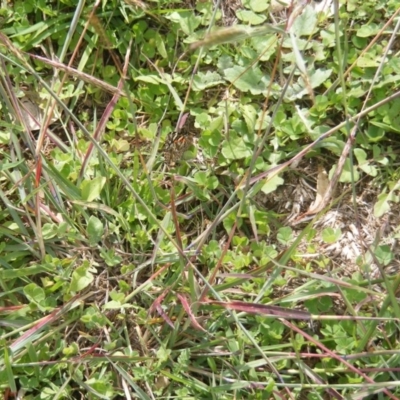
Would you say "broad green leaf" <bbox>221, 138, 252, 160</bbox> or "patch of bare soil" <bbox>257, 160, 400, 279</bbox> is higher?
"broad green leaf" <bbox>221, 138, 252, 160</bbox>

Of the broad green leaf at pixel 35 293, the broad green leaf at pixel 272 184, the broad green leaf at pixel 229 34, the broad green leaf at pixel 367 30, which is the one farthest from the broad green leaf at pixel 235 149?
the broad green leaf at pixel 229 34

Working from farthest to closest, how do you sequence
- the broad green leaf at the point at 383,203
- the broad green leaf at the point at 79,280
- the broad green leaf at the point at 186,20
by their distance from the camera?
the broad green leaf at the point at 186,20 < the broad green leaf at the point at 383,203 < the broad green leaf at the point at 79,280

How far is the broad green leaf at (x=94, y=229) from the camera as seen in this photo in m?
1.59

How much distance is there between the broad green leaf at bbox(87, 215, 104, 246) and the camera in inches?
62.6

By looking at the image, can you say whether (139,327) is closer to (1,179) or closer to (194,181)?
(194,181)

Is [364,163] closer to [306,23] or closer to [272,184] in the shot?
[272,184]

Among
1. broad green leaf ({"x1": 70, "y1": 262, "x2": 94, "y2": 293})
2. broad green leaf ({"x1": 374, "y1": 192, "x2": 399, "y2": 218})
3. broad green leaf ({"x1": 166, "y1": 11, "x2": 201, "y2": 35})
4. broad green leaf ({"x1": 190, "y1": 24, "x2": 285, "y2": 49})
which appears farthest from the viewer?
broad green leaf ({"x1": 166, "y1": 11, "x2": 201, "y2": 35})

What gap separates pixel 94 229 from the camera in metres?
1.59

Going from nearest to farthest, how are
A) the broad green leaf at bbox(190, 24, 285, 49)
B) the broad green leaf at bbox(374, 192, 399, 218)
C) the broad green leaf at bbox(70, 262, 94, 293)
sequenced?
the broad green leaf at bbox(190, 24, 285, 49), the broad green leaf at bbox(70, 262, 94, 293), the broad green leaf at bbox(374, 192, 399, 218)

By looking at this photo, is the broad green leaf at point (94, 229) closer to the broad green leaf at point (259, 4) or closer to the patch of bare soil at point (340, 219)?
the patch of bare soil at point (340, 219)

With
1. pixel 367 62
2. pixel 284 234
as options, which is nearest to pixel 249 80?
pixel 367 62

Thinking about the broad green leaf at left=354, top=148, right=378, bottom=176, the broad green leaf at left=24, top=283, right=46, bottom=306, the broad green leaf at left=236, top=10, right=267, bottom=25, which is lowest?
the broad green leaf at left=24, top=283, right=46, bottom=306

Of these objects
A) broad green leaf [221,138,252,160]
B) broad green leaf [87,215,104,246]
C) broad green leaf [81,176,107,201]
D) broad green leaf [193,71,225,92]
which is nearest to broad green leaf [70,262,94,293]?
broad green leaf [87,215,104,246]

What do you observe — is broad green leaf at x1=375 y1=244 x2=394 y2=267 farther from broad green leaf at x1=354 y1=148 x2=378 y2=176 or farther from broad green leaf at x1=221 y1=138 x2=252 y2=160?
broad green leaf at x1=221 y1=138 x2=252 y2=160
